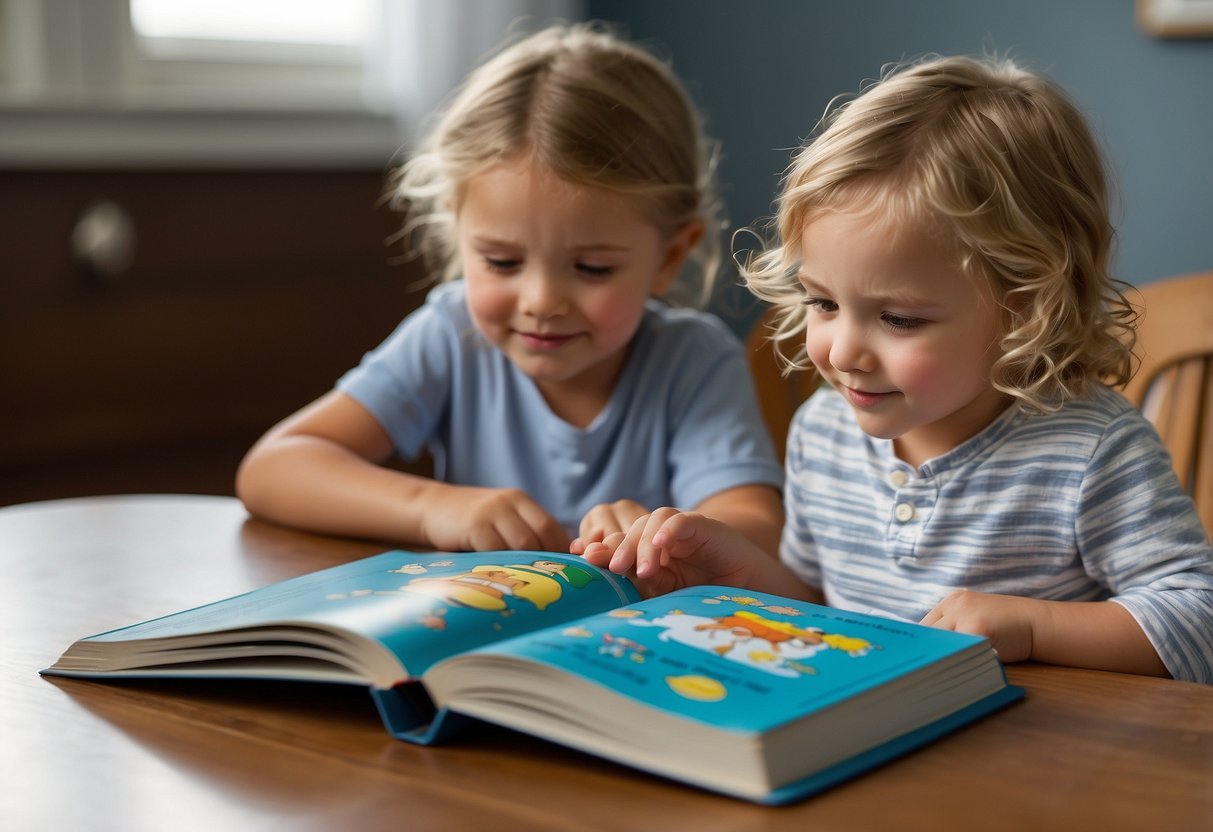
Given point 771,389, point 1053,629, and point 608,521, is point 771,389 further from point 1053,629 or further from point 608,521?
point 1053,629

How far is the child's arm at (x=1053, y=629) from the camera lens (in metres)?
0.83

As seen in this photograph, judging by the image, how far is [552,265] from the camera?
1.25m

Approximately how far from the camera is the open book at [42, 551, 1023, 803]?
617mm

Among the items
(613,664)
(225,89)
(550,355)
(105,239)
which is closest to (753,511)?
(550,355)

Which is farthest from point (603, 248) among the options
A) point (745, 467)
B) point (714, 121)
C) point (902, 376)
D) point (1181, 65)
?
point (714, 121)

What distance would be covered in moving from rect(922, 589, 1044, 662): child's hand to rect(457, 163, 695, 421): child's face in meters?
0.52

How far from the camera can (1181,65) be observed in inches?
94.3

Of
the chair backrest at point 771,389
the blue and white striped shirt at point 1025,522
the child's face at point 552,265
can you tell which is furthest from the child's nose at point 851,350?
the chair backrest at point 771,389

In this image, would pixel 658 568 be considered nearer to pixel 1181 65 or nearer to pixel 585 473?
pixel 585 473

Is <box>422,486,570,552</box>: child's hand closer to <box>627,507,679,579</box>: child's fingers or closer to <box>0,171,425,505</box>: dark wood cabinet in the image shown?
<box>627,507,679,579</box>: child's fingers

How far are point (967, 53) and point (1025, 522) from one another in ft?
6.15

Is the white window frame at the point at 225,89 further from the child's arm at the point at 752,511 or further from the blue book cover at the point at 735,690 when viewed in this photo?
the blue book cover at the point at 735,690

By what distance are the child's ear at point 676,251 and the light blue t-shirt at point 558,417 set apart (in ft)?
0.20

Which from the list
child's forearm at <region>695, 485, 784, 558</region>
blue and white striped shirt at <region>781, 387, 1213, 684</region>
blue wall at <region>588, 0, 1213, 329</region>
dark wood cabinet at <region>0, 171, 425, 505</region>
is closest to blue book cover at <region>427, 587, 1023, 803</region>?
blue and white striped shirt at <region>781, 387, 1213, 684</region>
